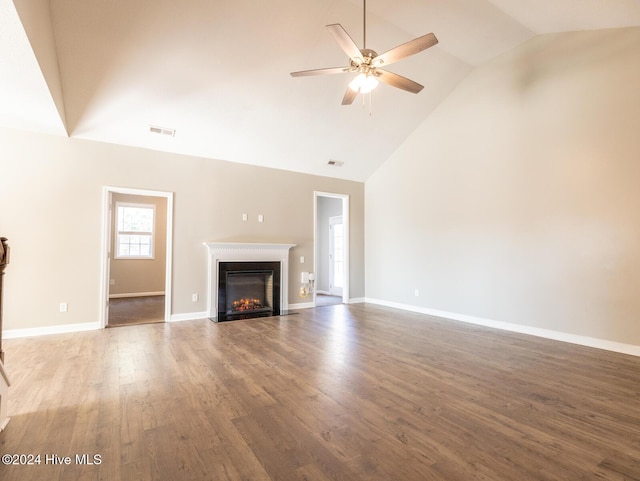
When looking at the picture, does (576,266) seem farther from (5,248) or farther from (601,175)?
(5,248)

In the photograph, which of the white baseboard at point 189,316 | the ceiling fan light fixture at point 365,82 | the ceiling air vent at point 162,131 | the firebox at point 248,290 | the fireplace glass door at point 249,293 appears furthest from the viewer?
the fireplace glass door at point 249,293

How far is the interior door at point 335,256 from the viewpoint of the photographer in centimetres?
862

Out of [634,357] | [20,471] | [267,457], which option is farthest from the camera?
[634,357]

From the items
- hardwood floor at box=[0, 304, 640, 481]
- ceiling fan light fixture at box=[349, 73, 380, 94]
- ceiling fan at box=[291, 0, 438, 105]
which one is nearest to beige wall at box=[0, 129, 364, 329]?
hardwood floor at box=[0, 304, 640, 481]

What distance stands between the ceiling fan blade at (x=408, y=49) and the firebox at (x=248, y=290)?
160 inches

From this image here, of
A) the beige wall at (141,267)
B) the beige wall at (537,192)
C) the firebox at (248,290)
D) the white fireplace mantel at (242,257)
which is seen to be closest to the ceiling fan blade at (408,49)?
the beige wall at (537,192)

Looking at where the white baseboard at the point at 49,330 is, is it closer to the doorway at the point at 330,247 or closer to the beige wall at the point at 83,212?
the beige wall at the point at 83,212

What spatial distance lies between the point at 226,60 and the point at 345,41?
1.96m

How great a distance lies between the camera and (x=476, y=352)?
11.9 feet

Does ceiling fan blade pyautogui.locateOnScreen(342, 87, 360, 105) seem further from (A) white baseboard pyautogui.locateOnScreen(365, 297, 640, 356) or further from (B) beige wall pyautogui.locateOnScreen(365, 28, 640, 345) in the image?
(A) white baseboard pyautogui.locateOnScreen(365, 297, 640, 356)

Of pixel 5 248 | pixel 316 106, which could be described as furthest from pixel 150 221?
pixel 5 248

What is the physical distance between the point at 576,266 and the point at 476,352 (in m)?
1.78

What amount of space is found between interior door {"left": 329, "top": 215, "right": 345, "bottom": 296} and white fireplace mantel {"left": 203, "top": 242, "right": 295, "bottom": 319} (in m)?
2.61

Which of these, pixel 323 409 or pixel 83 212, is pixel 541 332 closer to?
pixel 323 409
